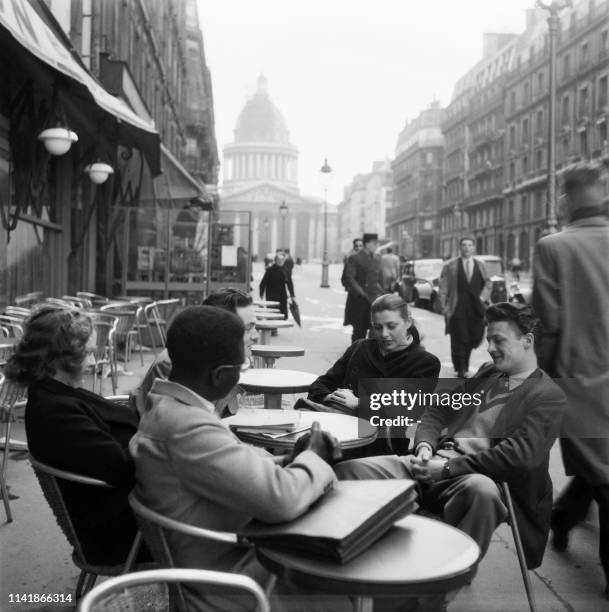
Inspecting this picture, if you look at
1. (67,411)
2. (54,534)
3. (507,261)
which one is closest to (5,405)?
(54,534)

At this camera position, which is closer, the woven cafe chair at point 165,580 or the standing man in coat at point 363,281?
the woven cafe chair at point 165,580

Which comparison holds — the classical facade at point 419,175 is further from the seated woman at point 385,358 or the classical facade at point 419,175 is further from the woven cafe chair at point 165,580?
the woven cafe chair at point 165,580

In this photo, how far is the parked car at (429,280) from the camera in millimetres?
20553

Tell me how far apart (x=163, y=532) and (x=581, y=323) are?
7.03 ft

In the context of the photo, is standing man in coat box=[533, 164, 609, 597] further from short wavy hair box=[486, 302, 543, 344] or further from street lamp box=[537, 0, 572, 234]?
street lamp box=[537, 0, 572, 234]

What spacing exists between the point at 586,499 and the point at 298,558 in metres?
2.58

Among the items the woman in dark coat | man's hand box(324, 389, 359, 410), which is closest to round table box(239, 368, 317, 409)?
man's hand box(324, 389, 359, 410)

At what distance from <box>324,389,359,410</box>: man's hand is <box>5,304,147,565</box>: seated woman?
1246mm

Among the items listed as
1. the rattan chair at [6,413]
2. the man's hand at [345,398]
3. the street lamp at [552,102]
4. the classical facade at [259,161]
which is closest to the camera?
the man's hand at [345,398]

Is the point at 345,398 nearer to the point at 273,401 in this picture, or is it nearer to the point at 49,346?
the point at 273,401

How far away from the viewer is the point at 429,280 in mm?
23828

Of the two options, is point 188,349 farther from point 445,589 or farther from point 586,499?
point 586,499

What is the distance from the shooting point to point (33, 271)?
32.8ft

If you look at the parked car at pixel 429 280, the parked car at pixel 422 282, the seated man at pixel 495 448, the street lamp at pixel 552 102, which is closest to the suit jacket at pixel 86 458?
the seated man at pixel 495 448
